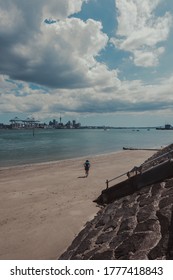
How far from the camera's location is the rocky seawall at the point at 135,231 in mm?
6145

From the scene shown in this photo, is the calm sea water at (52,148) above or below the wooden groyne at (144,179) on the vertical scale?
below

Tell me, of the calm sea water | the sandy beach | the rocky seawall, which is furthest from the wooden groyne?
the calm sea water

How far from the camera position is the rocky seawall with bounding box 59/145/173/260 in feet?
20.2

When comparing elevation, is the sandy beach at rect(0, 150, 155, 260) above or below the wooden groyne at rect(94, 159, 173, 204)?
below

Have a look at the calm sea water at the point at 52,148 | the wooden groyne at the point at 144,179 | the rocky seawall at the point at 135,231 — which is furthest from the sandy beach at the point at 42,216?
the calm sea water at the point at 52,148

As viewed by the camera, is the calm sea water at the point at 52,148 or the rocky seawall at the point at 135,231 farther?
the calm sea water at the point at 52,148

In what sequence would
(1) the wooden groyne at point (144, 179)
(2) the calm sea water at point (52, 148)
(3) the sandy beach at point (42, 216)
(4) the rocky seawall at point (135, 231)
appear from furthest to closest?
(2) the calm sea water at point (52, 148)
(1) the wooden groyne at point (144, 179)
(3) the sandy beach at point (42, 216)
(4) the rocky seawall at point (135, 231)

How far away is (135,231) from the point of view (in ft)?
23.8

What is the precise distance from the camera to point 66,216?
12250 mm

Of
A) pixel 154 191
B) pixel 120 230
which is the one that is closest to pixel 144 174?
pixel 154 191

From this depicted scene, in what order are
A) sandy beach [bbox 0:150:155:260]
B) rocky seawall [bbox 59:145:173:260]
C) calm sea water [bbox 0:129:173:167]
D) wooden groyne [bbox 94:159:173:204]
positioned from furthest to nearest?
1. calm sea water [bbox 0:129:173:167]
2. wooden groyne [bbox 94:159:173:204]
3. sandy beach [bbox 0:150:155:260]
4. rocky seawall [bbox 59:145:173:260]

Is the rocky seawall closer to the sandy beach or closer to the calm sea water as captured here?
the sandy beach

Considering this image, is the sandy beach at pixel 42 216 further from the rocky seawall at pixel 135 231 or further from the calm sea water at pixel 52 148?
the calm sea water at pixel 52 148

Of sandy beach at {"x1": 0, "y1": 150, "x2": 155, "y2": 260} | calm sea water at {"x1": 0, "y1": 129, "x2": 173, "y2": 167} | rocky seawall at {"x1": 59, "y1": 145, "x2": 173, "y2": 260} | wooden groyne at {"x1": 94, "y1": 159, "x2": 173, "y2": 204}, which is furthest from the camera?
calm sea water at {"x1": 0, "y1": 129, "x2": 173, "y2": 167}
